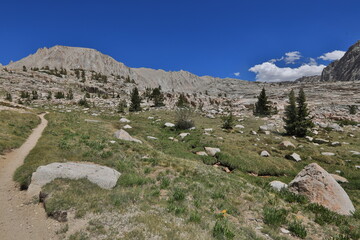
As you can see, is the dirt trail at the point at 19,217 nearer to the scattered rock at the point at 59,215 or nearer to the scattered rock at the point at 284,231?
the scattered rock at the point at 59,215

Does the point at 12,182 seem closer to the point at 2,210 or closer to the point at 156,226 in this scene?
the point at 2,210

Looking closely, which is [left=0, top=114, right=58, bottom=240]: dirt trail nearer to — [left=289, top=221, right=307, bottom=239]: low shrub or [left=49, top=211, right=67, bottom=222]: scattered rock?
[left=49, top=211, right=67, bottom=222]: scattered rock

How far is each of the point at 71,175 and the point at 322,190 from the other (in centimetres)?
1546

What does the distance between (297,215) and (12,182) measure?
15260mm

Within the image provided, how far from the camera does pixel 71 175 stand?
31.0 ft

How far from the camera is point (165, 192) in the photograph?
32.7ft

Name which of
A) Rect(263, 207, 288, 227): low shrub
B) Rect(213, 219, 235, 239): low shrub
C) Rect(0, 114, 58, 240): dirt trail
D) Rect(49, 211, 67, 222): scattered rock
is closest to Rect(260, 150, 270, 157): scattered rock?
Rect(263, 207, 288, 227): low shrub

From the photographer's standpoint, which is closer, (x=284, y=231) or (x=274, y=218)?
(x=284, y=231)

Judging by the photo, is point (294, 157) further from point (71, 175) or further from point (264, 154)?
point (71, 175)

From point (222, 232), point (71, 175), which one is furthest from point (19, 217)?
point (222, 232)

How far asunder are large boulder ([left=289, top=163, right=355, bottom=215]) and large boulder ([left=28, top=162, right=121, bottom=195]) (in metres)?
12.4

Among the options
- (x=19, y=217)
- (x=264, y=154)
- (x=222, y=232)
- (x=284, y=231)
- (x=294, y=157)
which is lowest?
(x=294, y=157)

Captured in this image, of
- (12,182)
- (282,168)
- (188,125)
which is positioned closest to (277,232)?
(12,182)

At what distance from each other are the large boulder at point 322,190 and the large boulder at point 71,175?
490 inches
